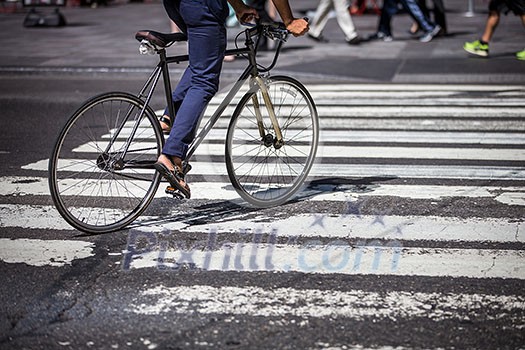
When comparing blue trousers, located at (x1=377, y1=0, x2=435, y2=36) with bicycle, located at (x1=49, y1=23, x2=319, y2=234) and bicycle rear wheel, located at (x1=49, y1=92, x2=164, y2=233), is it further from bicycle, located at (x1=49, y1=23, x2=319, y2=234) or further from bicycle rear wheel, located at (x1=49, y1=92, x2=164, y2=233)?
bicycle rear wheel, located at (x1=49, y1=92, x2=164, y2=233)

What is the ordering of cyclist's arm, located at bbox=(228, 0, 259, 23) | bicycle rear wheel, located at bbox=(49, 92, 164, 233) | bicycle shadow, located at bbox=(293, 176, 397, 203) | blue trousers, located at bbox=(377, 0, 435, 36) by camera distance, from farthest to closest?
blue trousers, located at bbox=(377, 0, 435, 36) < bicycle shadow, located at bbox=(293, 176, 397, 203) < cyclist's arm, located at bbox=(228, 0, 259, 23) < bicycle rear wheel, located at bbox=(49, 92, 164, 233)

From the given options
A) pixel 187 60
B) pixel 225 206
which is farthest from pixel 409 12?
pixel 187 60

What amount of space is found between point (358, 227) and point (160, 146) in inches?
52.7

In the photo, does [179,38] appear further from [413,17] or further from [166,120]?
[413,17]

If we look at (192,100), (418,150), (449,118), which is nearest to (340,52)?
(449,118)

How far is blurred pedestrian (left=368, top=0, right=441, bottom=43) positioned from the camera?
16156 mm

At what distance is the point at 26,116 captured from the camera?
32.3 ft

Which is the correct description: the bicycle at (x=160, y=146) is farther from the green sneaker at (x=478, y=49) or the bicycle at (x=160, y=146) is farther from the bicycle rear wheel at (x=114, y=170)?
the green sneaker at (x=478, y=49)

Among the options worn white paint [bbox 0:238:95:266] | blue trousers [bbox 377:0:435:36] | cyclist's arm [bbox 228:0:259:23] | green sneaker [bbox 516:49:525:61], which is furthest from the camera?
blue trousers [bbox 377:0:435:36]

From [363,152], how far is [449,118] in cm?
189

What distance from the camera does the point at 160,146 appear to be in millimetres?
5797

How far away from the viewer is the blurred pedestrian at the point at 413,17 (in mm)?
16156

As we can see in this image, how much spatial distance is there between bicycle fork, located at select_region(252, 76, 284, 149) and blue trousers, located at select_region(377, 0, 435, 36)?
10.4 metres

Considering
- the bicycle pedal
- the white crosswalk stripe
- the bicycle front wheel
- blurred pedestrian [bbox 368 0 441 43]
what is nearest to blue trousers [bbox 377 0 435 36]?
blurred pedestrian [bbox 368 0 441 43]
